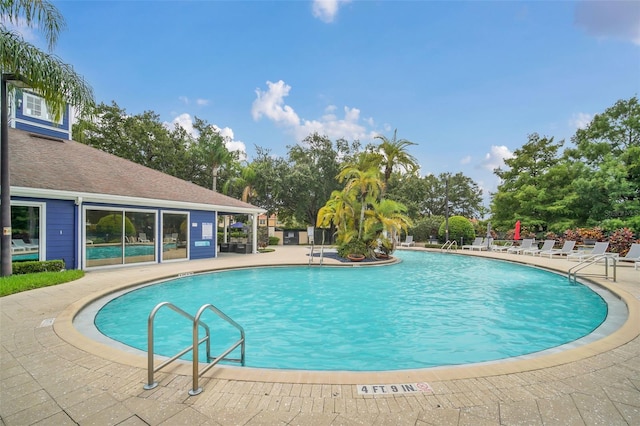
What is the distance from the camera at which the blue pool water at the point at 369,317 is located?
5328mm

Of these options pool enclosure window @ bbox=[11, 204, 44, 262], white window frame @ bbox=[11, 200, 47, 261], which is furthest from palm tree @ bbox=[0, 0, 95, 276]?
white window frame @ bbox=[11, 200, 47, 261]

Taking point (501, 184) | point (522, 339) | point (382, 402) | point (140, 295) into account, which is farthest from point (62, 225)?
point (501, 184)

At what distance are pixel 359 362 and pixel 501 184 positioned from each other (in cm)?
3186

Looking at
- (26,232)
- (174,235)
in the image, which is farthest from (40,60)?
(174,235)

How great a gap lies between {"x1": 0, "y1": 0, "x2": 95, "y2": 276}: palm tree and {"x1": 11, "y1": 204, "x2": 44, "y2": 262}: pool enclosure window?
1.50m

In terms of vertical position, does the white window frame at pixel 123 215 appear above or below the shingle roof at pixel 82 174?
below

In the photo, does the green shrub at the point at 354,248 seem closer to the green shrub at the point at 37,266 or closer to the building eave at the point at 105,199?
the building eave at the point at 105,199

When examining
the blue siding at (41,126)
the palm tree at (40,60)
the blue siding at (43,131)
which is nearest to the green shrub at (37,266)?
the palm tree at (40,60)

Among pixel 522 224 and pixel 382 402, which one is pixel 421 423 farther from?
pixel 522 224

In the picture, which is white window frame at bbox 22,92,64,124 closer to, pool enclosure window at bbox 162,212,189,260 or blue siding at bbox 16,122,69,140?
blue siding at bbox 16,122,69,140

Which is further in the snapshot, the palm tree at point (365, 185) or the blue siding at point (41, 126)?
the palm tree at point (365, 185)

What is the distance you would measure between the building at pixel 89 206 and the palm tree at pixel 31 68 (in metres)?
1.54

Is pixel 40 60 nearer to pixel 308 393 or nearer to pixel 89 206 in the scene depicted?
pixel 89 206

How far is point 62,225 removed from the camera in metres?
11.4
